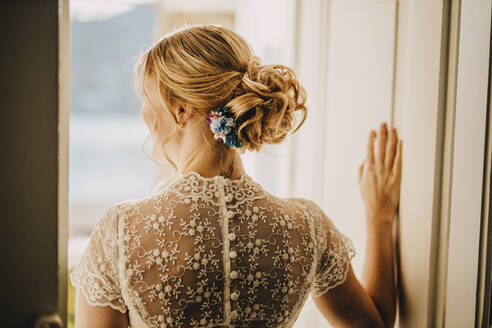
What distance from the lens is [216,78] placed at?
969mm

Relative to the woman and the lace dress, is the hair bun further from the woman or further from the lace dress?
the lace dress

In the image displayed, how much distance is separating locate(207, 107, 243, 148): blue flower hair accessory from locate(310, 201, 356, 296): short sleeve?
260mm

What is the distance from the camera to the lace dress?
93 cm

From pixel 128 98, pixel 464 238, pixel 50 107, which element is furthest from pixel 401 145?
pixel 128 98

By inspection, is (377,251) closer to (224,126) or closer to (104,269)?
(224,126)

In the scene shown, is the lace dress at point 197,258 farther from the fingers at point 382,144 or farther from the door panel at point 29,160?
the fingers at point 382,144

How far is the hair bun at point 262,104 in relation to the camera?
3.23 feet

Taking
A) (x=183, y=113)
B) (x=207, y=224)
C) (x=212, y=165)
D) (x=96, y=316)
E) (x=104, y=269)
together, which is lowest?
(x=96, y=316)

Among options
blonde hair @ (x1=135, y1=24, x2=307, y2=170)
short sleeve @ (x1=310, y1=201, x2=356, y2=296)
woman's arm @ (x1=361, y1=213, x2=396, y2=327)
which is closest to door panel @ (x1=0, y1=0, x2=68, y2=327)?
blonde hair @ (x1=135, y1=24, x2=307, y2=170)

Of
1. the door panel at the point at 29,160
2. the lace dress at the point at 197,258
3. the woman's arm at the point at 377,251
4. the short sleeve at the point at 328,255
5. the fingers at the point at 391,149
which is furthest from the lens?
the fingers at the point at 391,149

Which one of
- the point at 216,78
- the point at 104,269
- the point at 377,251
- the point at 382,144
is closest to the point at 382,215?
the point at 377,251

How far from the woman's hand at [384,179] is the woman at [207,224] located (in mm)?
242

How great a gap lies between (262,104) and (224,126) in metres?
0.11

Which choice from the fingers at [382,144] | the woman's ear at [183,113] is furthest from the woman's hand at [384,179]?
the woman's ear at [183,113]
